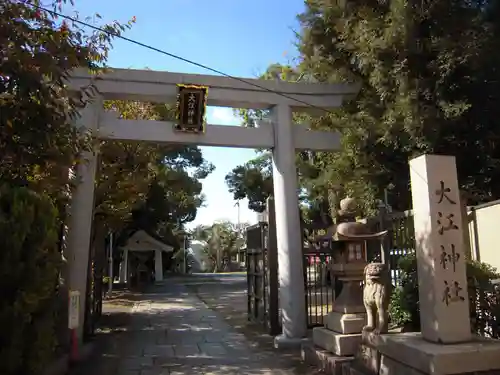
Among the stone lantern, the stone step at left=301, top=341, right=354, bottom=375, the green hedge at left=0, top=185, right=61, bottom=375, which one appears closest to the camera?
the green hedge at left=0, top=185, right=61, bottom=375

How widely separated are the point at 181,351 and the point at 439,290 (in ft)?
16.2

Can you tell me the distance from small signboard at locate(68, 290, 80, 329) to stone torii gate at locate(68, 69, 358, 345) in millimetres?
547

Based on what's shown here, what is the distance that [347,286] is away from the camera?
22.7 ft

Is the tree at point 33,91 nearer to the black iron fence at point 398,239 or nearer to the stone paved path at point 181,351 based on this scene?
the stone paved path at point 181,351

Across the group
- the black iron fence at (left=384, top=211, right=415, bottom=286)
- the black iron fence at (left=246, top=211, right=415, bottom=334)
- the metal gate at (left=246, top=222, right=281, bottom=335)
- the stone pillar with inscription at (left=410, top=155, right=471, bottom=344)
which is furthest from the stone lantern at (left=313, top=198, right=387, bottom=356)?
the metal gate at (left=246, top=222, right=281, bottom=335)

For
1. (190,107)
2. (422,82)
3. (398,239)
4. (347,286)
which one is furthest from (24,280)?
(422,82)

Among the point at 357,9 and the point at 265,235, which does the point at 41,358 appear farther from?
the point at 357,9

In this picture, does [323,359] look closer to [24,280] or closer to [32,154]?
[24,280]

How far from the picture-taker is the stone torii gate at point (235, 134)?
26.7 ft

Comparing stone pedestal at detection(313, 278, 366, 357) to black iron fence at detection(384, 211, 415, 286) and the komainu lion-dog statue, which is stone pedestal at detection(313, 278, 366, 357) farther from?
black iron fence at detection(384, 211, 415, 286)

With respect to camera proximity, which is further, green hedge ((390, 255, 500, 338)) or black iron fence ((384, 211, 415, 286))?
black iron fence ((384, 211, 415, 286))

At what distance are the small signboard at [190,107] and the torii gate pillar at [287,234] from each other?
4.89 feet

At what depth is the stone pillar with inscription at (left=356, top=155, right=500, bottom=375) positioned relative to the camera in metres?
4.54

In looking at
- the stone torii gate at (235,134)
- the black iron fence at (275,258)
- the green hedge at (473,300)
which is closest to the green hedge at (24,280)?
the stone torii gate at (235,134)
